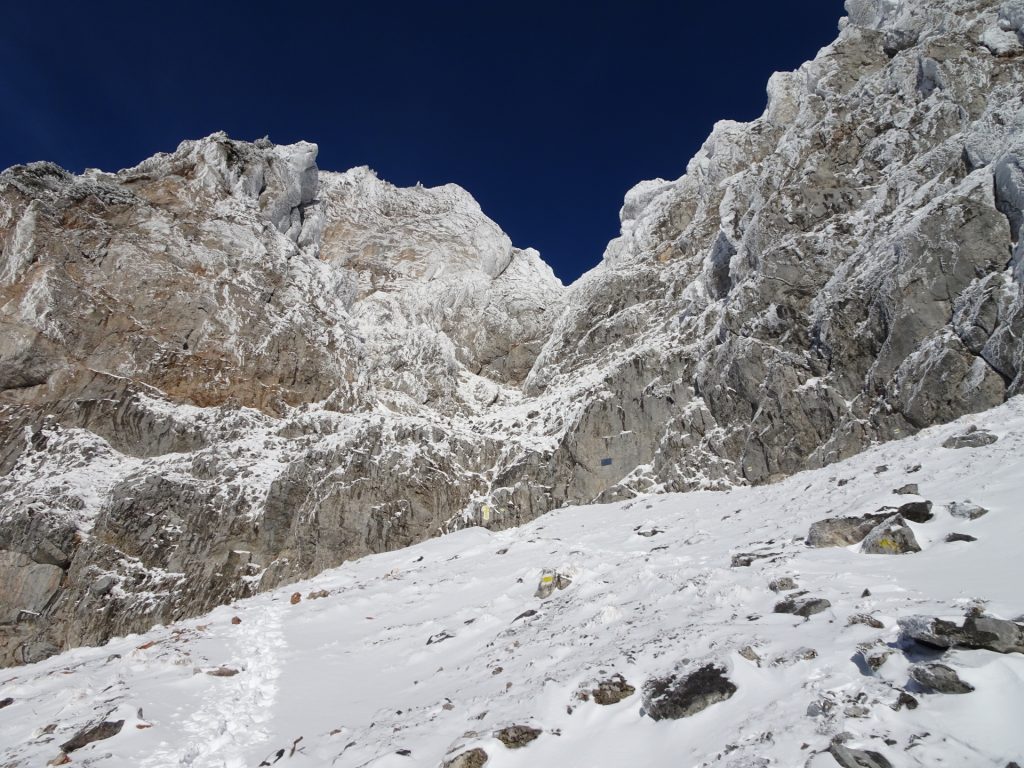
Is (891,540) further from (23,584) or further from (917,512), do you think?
(23,584)

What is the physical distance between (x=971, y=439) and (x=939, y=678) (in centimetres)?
1356

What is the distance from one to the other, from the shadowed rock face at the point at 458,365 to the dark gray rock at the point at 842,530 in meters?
13.4

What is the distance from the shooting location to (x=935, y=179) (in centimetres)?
3008

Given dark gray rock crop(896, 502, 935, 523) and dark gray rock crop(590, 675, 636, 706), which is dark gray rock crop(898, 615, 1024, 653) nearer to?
dark gray rock crop(590, 675, 636, 706)

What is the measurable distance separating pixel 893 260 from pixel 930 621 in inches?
1023

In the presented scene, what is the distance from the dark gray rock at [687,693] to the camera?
741cm

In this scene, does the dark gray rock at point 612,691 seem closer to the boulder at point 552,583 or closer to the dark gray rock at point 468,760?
the dark gray rock at point 468,760

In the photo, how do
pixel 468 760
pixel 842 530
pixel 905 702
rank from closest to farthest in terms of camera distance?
1. pixel 905 702
2. pixel 468 760
3. pixel 842 530

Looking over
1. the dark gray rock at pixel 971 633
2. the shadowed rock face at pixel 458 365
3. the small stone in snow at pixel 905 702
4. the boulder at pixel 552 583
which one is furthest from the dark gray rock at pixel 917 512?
the shadowed rock face at pixel 458 365

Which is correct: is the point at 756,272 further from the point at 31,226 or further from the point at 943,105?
the point at 31,226

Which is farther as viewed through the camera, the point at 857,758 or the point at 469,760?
the point at 469,760

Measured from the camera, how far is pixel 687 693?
7582mm

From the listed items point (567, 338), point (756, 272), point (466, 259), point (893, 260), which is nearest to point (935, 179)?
point (893, 260)

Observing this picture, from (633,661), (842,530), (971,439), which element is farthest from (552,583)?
(971,439)
